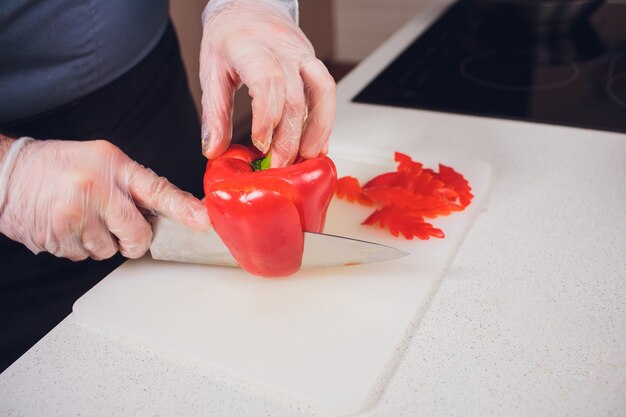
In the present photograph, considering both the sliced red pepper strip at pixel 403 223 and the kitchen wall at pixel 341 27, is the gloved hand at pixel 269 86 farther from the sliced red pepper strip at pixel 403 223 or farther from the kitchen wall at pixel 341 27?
the kitchen wall at pixel 341 27

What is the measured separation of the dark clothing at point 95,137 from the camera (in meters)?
1.04

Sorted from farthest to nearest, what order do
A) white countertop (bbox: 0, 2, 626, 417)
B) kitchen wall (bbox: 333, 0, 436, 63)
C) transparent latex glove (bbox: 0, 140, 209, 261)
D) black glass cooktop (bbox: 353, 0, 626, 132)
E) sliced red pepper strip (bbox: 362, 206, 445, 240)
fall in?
kitchen wall (bbox: 333, 0, 436, 63)
black glass cooktop (bbox: 353, 0, 626, 132)
sliced red pepper strip (bbox: 362, 206, 445, 240)
transparent latex glove (bbox: 0, 140, 209, 261)
white countertop (bbox: 0, 2, 626, 417)

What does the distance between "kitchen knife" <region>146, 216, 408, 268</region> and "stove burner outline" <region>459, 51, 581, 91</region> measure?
66 centimetres

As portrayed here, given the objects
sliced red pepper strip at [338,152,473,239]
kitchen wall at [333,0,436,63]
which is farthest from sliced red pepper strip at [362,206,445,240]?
kitchen wall at [333,0,436,63]

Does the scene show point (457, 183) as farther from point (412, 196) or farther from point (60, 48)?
→ point (60, 48)

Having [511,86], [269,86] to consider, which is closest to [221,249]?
[269,86]

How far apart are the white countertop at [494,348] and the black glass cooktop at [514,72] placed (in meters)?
0.27

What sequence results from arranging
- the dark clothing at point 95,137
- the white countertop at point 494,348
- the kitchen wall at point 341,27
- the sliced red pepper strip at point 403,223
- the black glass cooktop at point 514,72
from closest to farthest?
the white countertop at point 494,348, the sliced red pepper strip at point 403,223, the dark clothing at point 95,137, the black glass cooktop at point 514,72, the kitchen wall at point 341,27

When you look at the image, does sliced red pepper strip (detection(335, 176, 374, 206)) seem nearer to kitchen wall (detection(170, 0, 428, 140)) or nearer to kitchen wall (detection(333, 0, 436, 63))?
kitchen wall (detection(170, 0, 428, 140))

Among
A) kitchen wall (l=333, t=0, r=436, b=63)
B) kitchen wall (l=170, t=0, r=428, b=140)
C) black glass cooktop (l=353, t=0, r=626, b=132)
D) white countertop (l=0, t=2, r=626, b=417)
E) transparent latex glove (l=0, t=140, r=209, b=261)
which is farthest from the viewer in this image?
kitchen wall (l=333, t=0, r=436, b=63)

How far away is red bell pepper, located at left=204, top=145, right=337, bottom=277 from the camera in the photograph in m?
0.80

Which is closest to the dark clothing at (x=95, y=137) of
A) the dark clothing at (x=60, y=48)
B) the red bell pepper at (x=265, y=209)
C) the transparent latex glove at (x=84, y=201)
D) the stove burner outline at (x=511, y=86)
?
the dark clothing at (x=60, y=48)

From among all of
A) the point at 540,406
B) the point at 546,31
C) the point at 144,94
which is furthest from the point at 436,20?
the point at 540,406

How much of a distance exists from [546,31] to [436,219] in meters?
0.89
